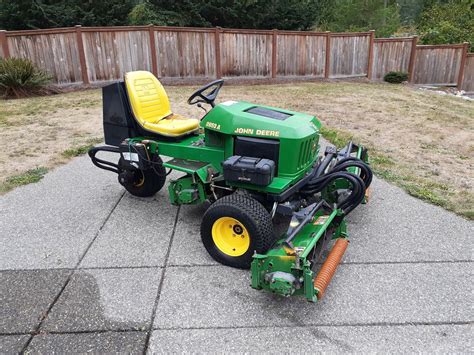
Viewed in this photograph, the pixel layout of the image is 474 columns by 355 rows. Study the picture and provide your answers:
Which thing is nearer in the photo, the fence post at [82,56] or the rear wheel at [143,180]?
the rear wheel at [143,180]

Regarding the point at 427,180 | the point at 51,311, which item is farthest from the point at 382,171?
the point at 51,311

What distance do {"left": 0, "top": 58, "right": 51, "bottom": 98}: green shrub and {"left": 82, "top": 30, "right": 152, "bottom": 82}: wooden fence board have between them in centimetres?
139

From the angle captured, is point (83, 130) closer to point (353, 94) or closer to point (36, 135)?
point (36, 135)

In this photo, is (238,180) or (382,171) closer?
(238,180)

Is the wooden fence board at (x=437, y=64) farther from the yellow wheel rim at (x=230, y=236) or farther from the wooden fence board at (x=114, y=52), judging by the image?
the yellow wheel rim at (x=230, y=236)

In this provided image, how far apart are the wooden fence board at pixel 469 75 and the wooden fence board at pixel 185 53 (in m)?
9.42

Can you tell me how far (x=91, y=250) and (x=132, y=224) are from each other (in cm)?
58

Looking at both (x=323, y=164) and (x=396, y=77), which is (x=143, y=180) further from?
(x=396, y=77)

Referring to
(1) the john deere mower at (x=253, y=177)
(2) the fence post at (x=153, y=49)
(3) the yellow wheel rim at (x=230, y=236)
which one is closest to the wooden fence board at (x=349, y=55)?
(2) the fence post at (x=153, y=49)

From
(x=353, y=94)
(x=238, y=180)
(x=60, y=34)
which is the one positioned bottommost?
(x=353, y=94)

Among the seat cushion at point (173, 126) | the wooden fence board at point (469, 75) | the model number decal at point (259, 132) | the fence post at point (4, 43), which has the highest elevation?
the fence post at point (4, 43)

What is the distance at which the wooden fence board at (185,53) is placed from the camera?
504 inches

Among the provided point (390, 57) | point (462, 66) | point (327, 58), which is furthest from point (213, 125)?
point (462, 66)

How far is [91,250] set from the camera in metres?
3.81
